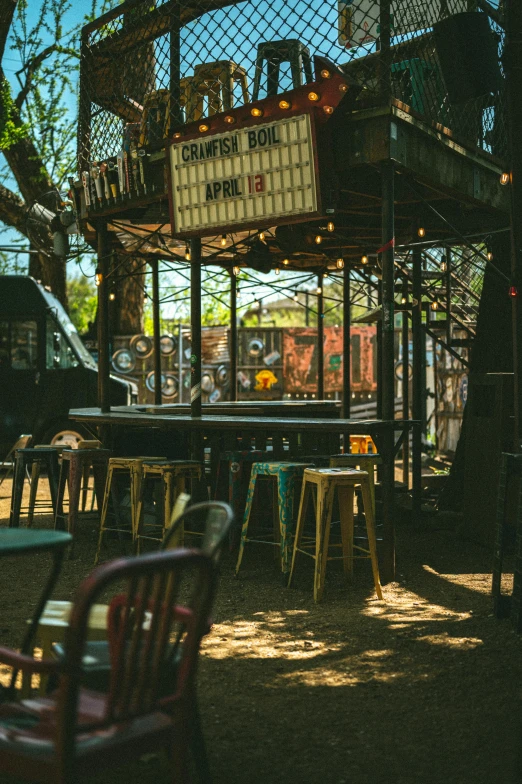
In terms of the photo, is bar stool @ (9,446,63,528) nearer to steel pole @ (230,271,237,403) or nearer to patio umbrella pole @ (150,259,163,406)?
patio umbrella pole @ (150,259,163,406)

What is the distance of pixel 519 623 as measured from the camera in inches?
216

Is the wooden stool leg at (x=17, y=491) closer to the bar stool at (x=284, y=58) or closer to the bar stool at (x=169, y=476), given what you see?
the bar stool at (x=169, y=476)

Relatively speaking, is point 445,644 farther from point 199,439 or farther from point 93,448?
point 93,448

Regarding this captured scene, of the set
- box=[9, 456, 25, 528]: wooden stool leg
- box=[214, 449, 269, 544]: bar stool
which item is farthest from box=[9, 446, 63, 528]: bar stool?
box=[214, 449, 269, 544]: bar stool

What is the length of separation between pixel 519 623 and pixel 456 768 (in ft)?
6.74

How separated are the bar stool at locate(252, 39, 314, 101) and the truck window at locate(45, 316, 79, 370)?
27.0ft

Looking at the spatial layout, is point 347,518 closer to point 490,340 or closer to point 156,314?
point 490,340

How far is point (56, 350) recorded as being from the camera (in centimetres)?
1560

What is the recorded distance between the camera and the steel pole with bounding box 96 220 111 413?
1011cm

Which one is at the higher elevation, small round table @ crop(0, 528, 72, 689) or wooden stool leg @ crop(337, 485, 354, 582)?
small round table @ crop(0, 528, 72, 689)

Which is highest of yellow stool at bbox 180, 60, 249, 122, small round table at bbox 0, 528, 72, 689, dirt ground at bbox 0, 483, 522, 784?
yellow stool at bbox 180, 60, 249, 122

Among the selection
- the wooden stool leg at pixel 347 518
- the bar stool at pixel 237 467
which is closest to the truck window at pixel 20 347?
the bar stool at pixel 237 467

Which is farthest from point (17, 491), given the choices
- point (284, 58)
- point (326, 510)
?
point (284, 58)

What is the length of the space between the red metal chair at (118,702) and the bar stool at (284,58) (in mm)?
6385
